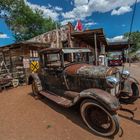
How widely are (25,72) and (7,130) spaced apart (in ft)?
23.0

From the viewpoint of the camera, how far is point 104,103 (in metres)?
3.87

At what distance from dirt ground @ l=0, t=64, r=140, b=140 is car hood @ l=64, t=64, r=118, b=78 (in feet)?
4.38

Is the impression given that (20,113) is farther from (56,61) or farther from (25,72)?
(25,72)

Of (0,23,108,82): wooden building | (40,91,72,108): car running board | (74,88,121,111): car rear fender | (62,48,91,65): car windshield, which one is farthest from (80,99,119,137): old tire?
(0,23,108,82): wooden building

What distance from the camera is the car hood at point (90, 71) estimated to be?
4.69m

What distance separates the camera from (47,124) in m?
4.80

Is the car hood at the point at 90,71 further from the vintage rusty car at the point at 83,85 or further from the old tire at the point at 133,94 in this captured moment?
the old tire at the point at 133,94

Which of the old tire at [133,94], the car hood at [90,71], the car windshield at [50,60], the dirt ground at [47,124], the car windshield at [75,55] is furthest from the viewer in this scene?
the car windshield at [50,60]

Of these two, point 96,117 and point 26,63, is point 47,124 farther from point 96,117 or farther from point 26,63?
point 26,63

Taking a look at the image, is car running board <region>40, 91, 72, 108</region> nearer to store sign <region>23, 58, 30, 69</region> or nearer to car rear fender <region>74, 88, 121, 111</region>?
car rear fender <region>74, 88, 121, 111</region>

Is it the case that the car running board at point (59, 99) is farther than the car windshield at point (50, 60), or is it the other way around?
the car windshield at point (50, 60)

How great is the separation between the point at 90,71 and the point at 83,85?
476 millimetres

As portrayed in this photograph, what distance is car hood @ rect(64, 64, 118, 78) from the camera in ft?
15.4

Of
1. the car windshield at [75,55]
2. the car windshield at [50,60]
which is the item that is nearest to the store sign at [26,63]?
the car windshield at [50,60]
